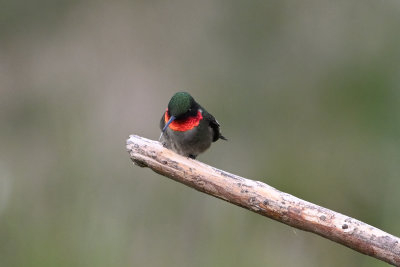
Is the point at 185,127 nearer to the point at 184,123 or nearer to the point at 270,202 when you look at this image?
the point at 184,123

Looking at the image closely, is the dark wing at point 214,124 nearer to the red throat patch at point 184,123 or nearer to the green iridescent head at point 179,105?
the red throat patch at point 184,123

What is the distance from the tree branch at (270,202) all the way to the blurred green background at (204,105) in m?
1.52

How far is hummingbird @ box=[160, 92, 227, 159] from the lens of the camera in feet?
12.4

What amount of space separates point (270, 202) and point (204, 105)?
9.56ft

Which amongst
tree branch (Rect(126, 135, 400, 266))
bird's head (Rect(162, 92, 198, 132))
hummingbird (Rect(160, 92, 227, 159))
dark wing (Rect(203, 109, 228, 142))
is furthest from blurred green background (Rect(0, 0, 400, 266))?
tree branch (Rect(126, 135, 400, 266))

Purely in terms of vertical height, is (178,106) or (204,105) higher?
(204,105)

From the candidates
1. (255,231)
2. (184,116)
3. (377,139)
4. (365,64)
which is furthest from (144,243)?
(365,64)

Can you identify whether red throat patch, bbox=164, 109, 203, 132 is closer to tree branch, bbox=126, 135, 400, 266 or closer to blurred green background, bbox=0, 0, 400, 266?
tree branch, bbox=126, 135, 400, 266

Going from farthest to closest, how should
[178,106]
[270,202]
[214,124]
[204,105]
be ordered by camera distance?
[204,105] → [214,124] → [178,106] → [270,202]

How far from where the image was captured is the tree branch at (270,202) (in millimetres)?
2678

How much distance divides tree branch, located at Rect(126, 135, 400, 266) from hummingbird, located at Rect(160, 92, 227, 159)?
1.40ft

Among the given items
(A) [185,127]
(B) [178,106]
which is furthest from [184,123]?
(B) [178,106]

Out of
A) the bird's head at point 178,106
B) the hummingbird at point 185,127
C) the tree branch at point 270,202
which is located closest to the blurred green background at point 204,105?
the hummingbird at point 185,127

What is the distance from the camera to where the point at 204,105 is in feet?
18.8
